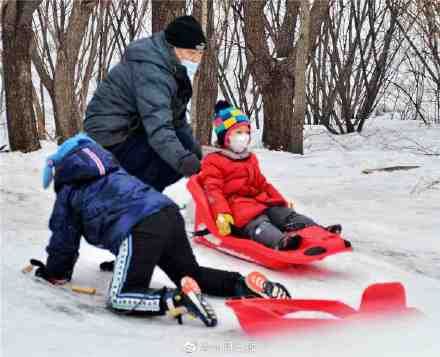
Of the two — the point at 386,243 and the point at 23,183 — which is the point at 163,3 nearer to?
the point at 23,183

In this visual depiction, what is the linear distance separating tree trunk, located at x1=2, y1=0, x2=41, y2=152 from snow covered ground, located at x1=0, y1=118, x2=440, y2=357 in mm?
275

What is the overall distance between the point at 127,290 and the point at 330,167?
4.89 metres

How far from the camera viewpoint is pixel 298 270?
13.0 feet

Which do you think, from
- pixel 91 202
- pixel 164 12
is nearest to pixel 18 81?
pixel 164 12

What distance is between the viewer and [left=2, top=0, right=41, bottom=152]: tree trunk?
7.20 meters

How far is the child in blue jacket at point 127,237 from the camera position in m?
2.78

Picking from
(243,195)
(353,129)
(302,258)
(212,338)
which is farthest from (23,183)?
(353,129)

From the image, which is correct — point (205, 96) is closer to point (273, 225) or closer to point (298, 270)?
point (273, 225)

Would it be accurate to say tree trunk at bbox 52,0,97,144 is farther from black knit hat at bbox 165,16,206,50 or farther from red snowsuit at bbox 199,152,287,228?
black knit hat at bbox 165,16,206,50

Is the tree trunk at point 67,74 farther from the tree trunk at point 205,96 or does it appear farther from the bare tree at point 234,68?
the bare tree at point 234,68

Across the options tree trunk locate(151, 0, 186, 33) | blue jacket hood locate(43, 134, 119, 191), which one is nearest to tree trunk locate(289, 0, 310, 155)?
tree trunk locate(151, 0, 186, 33)

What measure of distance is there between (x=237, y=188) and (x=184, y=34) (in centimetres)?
115

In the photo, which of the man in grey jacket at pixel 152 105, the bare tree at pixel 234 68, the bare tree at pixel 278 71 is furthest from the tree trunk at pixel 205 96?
the man in grey jacket at pixel 152 105

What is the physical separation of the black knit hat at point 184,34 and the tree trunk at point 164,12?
3909 millimetres
